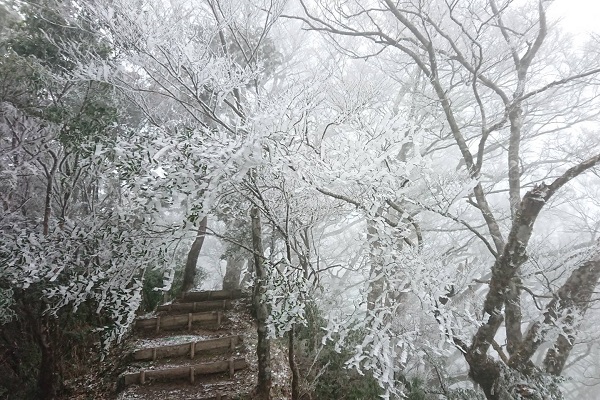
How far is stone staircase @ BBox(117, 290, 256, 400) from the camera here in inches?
212

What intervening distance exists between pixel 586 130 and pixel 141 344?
10.4 m

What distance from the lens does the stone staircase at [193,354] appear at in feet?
17.6

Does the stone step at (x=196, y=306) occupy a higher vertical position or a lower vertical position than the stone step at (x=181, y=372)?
higher

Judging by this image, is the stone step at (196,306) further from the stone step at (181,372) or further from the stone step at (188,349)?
the stone step at (181,372)

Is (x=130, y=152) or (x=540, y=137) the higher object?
(x=540, y=137)

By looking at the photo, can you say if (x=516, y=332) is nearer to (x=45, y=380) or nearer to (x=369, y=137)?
(x=369, y=137)

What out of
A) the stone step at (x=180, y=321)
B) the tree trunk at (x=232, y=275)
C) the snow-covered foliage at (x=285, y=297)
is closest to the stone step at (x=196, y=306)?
the stone step at (x=180, y=321)

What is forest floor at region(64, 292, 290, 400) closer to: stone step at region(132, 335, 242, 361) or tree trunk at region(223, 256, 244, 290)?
stone step at region(132, 335, 242, 361)

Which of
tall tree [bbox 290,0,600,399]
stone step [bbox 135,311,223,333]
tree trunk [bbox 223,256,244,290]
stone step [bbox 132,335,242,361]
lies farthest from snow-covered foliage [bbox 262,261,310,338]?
tree trunk [bbox 223,256,244,290]

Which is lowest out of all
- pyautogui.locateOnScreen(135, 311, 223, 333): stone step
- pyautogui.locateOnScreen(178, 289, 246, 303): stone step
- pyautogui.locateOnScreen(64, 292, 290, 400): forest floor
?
pyautogui.locateOnScreen(64, 292, 290, 400): forest floor

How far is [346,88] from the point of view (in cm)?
743

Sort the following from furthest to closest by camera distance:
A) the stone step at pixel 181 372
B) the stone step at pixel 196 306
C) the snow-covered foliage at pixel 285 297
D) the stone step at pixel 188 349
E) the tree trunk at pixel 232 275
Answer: the tree trunk at pixel 232 275, the stone step at pixel 196 306, the stone step at pixel 188 349, the stone step at pixel 181 372, the snow-covered foliage at pixel 285 297

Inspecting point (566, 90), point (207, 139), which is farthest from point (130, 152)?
point (566, 90)

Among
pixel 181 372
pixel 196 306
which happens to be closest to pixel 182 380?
pixel 181 372
